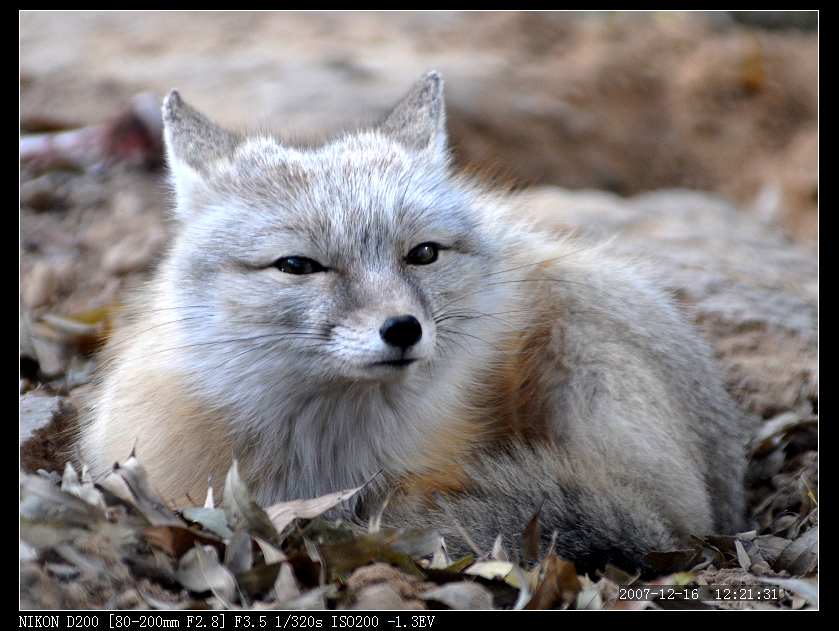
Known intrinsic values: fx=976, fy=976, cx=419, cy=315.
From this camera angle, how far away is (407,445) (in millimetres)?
4656

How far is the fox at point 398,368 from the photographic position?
4.21m

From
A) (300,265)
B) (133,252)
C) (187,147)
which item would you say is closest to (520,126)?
(133,252)

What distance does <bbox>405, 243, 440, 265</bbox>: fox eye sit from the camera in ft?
14.6

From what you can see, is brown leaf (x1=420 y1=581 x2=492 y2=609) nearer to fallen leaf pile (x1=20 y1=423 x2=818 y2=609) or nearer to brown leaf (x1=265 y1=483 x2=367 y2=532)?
fallen leaf pile (x1=20 y1=423 x2=818 y2=609)

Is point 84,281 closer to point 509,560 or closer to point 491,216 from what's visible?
point 491,216

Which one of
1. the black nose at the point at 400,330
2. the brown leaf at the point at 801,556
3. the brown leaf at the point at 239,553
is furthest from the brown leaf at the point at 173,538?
the brown leaf at the point at 801,556

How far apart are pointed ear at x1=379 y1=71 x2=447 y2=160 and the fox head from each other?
183 millimetres

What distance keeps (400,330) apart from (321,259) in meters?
0.58

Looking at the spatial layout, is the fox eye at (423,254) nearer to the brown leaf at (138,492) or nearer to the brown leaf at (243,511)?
the brown leaf at (243,511)

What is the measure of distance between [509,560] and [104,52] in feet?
30.6

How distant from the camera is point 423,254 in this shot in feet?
A: 14.7

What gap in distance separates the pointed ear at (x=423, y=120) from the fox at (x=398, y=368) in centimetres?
2

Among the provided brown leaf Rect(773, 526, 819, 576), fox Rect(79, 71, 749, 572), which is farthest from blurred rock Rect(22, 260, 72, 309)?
brown leaf Rect(773, 526, 819, 576)

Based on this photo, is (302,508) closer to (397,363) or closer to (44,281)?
(397,363)
